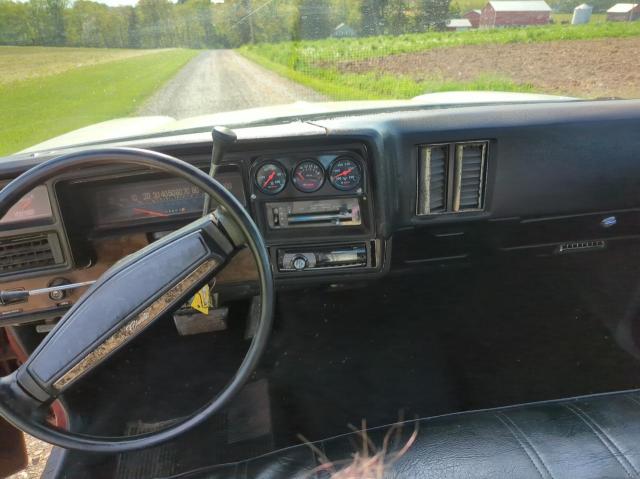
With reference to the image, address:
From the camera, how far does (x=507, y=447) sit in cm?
171

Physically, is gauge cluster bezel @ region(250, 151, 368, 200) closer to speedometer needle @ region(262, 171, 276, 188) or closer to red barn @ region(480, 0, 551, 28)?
speedometer needle @ region(262, 171, 276, 188)

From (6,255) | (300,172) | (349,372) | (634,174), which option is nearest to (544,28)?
(634,174)

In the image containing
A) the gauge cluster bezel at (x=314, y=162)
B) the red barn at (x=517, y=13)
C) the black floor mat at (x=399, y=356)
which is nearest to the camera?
the gauge cluster bezel at (x=314, y=162)

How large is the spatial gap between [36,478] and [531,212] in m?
2.79

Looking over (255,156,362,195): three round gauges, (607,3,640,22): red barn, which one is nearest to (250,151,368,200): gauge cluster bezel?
(255,156,362,195): three round gauges

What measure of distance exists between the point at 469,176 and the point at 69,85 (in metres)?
1.78

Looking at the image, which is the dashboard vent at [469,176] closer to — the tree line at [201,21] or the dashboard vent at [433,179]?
the dashboard vent at [433,179]

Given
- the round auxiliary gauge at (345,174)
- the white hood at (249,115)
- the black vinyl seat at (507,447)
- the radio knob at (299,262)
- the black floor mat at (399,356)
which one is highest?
the white hood at (249,115)

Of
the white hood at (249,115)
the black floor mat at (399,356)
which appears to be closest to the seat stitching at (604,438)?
the black floor mat at (399,356)

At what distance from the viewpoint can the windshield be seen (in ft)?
7.17

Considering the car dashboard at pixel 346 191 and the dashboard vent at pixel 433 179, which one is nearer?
the car dashboard at pixel 346 191

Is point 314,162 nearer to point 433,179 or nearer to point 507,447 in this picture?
point 433,179

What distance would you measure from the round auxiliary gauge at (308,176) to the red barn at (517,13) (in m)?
1.08

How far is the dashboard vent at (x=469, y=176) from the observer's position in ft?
8.05
